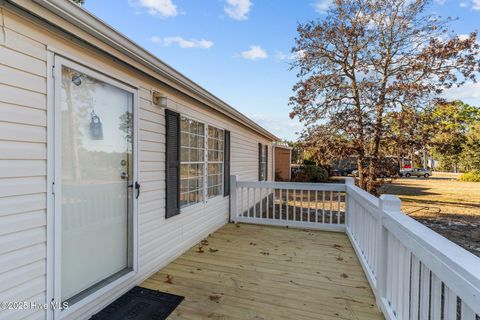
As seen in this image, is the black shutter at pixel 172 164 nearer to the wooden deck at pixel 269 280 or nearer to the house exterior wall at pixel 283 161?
the wooden deck at pixel 269 280

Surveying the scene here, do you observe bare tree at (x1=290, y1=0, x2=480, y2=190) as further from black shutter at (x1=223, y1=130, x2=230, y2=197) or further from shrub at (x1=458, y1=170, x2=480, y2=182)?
shrub at (x1=458, y1=170, x2=480, y2=182)

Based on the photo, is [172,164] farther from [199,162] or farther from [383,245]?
[383,245]

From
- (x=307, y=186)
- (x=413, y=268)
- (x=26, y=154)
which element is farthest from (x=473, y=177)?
(x=26, y=154)

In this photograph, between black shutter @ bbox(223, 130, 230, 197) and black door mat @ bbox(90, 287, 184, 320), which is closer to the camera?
black door mat @ bbox(90, 287, 184, 320)

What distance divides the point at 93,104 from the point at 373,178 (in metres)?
7.52

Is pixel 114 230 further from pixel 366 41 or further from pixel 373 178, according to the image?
pixel 366 41

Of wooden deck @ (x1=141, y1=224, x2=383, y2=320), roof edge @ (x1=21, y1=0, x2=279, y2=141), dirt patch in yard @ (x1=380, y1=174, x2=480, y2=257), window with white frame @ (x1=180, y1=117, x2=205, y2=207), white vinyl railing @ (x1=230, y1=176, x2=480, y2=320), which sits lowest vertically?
dirt patch in yard @ (x1=380, y1=174, x2=480, y2=257)

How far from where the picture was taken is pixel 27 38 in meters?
1.75

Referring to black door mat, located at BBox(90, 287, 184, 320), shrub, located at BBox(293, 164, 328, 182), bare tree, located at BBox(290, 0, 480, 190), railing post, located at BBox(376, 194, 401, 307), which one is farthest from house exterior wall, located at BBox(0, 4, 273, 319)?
shrub, located at BBox(293, 164, 328, 182)

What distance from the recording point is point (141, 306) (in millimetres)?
2422

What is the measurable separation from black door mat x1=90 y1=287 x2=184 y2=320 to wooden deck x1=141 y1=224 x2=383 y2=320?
0.10 meters

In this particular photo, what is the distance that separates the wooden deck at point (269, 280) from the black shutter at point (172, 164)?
0.78 m

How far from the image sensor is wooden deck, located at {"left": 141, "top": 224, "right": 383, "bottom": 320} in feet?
7.79

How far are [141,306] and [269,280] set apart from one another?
1.39 meters
